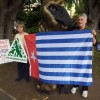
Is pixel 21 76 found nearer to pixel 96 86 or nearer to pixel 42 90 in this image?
pixel 42 90

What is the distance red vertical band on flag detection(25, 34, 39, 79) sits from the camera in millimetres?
7074

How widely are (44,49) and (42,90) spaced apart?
0.98 metres

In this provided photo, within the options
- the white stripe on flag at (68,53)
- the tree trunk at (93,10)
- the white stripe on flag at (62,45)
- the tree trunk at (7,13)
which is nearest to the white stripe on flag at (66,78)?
the white stripe on flag at (68,53)

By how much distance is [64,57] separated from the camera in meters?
6.59

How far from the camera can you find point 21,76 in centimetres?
841

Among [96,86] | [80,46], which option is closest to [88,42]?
[80,46]

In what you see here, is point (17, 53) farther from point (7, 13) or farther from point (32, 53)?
point (7, 13)

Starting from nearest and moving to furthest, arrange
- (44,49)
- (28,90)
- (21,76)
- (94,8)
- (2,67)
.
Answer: (44,49), (28,90), (21,76), (2,67), (94,8)

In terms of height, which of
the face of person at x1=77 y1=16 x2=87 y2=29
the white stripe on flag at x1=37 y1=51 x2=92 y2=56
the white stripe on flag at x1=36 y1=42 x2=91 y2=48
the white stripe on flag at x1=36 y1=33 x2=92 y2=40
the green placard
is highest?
the face of person at x1=77 y1=16 x2=87 y2=29

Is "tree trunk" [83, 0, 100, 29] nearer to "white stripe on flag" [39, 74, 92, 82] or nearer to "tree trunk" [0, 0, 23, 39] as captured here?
"tree trunk" [0, 0, 23, 39]

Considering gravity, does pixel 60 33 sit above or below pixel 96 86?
above

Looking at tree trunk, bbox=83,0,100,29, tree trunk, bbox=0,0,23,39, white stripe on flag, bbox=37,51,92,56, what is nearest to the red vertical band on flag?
white stripe on flag, bbox=37,51,92,56

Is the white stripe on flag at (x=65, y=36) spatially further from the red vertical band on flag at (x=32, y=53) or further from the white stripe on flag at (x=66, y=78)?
the white stripe on flag at (x=66, y=78)

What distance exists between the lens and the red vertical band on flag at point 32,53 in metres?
7.07
